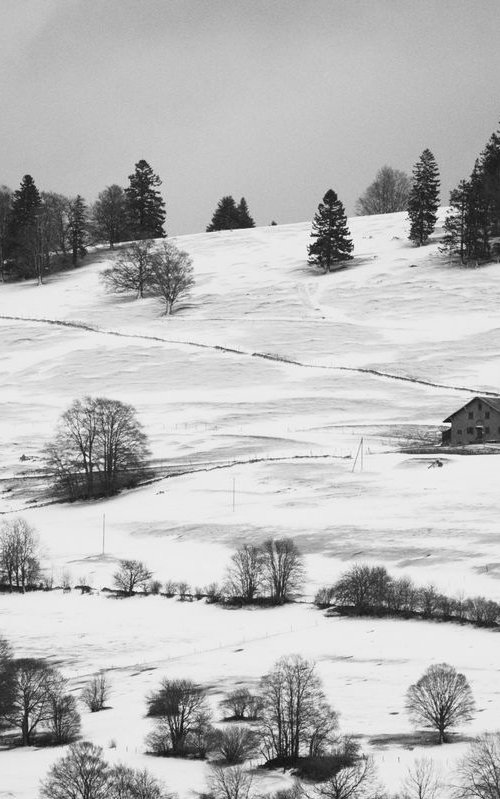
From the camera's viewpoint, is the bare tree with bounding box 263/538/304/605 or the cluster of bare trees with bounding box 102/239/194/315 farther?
the cluster of bare trees with bounding box 102/239/194/315

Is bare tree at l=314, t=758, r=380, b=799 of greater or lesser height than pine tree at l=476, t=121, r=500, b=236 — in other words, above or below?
below

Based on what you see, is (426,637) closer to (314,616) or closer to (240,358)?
(314,616)

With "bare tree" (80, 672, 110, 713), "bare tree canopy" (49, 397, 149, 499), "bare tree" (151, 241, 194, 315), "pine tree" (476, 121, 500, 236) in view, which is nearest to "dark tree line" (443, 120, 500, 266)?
"pine tree" (476, 121, 500, 236)

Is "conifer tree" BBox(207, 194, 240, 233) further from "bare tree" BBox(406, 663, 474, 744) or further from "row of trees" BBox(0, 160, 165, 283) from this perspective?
"bare tree" BBox(406, 663, 474, 744)

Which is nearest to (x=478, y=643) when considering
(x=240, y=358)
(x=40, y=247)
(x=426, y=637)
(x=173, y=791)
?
(x=426, y=637)

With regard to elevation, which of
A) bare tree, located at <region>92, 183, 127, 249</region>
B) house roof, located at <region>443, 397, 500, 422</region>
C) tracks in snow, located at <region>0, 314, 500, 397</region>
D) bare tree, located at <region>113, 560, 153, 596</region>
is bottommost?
bare tree, located at <region>113, 560, 153, 596</region>

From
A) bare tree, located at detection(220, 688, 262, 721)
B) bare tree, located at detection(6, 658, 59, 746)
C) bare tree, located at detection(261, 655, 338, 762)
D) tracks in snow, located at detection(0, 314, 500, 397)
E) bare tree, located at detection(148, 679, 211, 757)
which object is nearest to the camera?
bare tree, located at detection(261, 655, 338, 762)

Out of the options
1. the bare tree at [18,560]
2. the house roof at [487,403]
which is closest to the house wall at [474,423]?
the house roof at [487,403]

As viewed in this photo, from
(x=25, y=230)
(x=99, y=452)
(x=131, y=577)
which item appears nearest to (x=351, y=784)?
(x=131, y=577)
